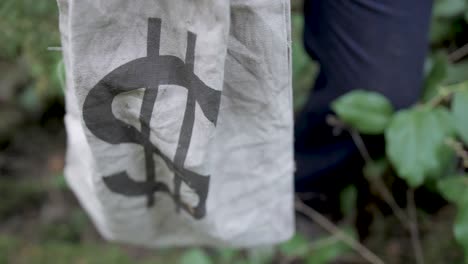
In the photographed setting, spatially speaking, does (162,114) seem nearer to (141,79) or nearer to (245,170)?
(141,79)

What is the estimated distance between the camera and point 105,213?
29.9 inches

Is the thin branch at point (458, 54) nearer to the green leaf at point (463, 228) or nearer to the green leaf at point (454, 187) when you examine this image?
the green leaf at point (454, 187)

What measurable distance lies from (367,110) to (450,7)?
340mm

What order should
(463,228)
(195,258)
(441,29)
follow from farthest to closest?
(441,29) < (195,258) < (463,228)

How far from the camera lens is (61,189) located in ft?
4.46

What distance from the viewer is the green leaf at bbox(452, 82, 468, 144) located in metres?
0.76

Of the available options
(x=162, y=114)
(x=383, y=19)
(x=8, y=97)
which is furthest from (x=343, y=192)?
(x=8, y=97)

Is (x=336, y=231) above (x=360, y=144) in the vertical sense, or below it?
below

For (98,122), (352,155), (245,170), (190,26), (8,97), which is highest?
(190,26)

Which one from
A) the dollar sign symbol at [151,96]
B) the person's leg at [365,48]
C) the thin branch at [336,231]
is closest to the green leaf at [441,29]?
the person's leg at [365,48]

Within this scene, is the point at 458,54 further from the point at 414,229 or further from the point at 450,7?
the point at 414,229

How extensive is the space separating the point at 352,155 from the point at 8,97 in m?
0.98

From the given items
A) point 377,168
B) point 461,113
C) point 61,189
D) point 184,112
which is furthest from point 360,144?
point 61,189

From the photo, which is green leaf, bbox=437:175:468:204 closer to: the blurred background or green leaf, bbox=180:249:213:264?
the blurred background
